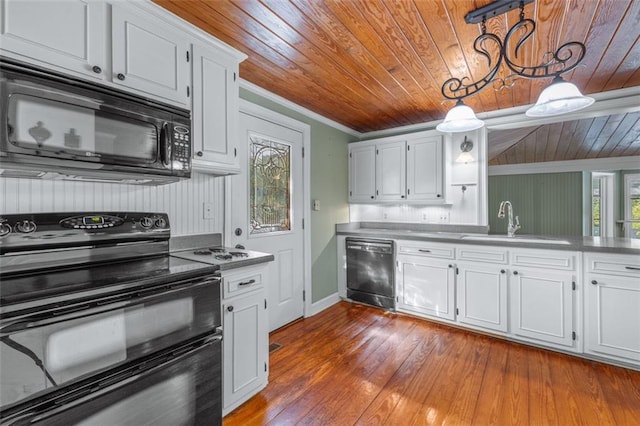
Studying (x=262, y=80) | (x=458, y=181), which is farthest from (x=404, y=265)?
(x=262, y=80)

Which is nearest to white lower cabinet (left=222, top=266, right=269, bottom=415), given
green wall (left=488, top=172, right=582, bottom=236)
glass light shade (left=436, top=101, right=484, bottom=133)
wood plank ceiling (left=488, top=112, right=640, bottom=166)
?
glass light shade (left=436, top=101, right=484, bottom=133)

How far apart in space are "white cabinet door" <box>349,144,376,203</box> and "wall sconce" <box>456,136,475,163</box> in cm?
104

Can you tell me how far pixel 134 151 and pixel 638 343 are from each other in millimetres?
3651

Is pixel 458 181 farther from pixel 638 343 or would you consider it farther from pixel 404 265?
pixel 638 343

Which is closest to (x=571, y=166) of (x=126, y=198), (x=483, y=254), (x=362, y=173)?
(x=483, y=254)

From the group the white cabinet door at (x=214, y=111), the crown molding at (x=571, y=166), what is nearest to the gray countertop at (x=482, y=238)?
the white cabinet door at (x=214, y=111)

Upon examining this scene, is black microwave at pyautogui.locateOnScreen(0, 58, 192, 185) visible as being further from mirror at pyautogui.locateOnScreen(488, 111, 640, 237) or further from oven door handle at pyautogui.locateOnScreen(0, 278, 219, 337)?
mirror at pyautogui.locateOnScreen(488, 111, 640, 237)

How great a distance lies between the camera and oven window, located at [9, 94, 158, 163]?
45.6 inches

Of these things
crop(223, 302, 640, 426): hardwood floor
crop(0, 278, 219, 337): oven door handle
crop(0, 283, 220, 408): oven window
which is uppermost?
crop(0, 278, 219, 337): oven door handle

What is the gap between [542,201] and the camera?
585 cm

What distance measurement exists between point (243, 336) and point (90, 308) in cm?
88

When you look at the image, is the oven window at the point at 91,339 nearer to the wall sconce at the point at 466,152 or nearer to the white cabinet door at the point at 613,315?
the white cabinet door at the point at 613,315

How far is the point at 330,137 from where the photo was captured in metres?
3.71

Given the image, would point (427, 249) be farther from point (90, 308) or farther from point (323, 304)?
point (90, 308)
